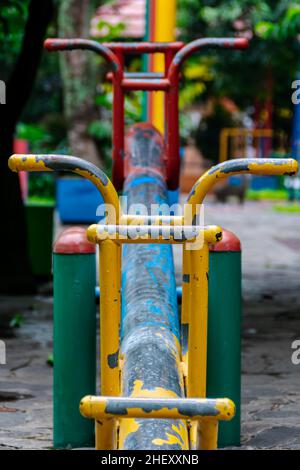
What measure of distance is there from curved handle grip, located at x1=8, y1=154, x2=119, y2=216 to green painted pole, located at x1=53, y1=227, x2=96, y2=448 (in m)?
0.92

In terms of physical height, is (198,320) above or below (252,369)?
above

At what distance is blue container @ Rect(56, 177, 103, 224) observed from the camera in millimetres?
15406

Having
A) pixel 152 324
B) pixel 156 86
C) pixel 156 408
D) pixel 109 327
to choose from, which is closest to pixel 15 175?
pixel 156 86

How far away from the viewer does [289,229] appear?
15.6 m

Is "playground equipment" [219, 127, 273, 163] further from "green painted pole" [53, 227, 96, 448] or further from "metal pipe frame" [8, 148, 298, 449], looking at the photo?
"metal pipe frame" [8, 148, 298, 449]

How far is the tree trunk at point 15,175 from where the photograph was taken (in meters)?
7.77

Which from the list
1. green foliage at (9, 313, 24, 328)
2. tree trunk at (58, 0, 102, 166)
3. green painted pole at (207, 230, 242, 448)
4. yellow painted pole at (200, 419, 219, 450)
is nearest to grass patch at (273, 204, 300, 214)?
tree trunk at (58, 0, 102, 166)

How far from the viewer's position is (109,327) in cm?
283

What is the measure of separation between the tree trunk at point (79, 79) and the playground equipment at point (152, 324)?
473 inches

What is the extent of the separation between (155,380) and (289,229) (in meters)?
12.7

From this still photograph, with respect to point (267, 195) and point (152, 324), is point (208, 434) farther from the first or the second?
point (267, 195)

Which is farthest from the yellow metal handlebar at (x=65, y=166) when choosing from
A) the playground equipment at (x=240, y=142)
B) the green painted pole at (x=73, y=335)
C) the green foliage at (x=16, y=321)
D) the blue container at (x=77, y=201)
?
the playground equipment at (x=240, y=142)

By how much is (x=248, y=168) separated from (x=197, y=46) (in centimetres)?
190

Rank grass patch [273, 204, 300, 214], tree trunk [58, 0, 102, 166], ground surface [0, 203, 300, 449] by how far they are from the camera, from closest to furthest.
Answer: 1. ground surface [0, 203, 300, 449]
2. tree trunk [58, 0, 102, 166]
3. grass patch [273, 204, 300, 214]
